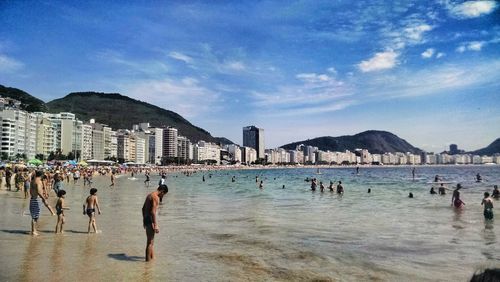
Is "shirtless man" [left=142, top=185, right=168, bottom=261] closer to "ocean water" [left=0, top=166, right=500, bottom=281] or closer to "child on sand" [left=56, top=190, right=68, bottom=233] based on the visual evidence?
"ocean water" [left=0, top=166, right=500, bottom=281]

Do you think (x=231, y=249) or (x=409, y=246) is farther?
(x=409, y=246)

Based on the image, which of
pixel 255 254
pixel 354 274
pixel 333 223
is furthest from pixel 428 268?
pixel 333 223

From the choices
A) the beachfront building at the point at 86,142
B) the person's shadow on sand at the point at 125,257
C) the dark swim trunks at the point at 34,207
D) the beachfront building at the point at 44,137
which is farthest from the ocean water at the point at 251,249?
the beachfront building at the point at 86,142

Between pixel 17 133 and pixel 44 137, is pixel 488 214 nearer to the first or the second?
pixel 17 133

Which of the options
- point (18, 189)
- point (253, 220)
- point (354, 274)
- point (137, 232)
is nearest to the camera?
point (354, 274)

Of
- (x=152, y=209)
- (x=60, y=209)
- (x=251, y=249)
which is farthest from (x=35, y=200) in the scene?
(x=251, y=249)

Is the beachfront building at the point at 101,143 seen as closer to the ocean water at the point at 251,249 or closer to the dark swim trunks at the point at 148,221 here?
the ocean water at the point at 251,249

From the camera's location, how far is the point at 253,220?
18.6 metres

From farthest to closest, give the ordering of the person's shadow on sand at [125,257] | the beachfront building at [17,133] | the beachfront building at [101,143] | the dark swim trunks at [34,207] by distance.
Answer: the beachfront building at [101,143], the beachfront building at [17,133], the dark swim trunks at [34,207], the person's shadow on sand at [125,257]

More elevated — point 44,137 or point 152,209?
point 44,137

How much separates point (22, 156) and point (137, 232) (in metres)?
124

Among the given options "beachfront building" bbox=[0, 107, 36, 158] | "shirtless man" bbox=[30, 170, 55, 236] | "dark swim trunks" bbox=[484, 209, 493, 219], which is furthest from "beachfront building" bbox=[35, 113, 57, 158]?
"dark swim trunks" bbox=[484, 209, 493, 219]

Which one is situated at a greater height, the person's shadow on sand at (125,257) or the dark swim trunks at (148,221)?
the dark swim trunks at (148,221)

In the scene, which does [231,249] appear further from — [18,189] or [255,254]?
[18,189]
